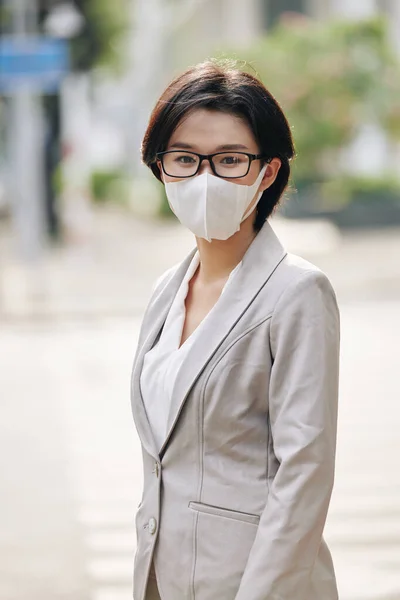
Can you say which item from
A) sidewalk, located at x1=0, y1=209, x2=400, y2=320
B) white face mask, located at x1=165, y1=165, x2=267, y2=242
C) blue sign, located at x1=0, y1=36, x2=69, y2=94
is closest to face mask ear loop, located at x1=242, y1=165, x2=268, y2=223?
white face mask, located at x1=165, y1=165, x2=267, y2=242

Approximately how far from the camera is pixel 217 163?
2244 millimetres

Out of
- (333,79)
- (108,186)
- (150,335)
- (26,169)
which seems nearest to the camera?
(150,335)

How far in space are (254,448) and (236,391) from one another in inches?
4.6

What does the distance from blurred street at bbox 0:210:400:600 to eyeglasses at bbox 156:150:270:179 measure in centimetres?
281

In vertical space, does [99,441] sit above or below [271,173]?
below

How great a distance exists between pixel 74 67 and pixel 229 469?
2372 centimetres

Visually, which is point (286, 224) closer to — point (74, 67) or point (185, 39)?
point (74, 67)

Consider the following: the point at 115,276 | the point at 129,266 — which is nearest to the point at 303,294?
the point at 115,276

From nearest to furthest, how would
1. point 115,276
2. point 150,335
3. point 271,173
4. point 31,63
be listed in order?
point 271,173 < point 150,335 < point 31,63 < point 115,276

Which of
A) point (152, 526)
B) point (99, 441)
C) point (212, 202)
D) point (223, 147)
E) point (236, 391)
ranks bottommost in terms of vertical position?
point (99, 441)

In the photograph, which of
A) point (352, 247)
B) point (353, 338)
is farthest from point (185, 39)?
point (353, 338)

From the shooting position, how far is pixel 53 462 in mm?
7082

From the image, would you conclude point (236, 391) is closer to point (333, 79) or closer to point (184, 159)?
point (184, 159)

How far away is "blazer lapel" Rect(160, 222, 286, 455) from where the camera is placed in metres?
2.19
